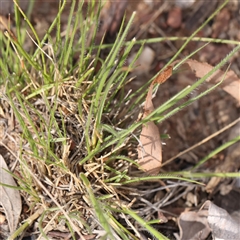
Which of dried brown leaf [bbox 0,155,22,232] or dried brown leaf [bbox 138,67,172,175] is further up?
dried brown leaf [bbox 138,67,172,175]

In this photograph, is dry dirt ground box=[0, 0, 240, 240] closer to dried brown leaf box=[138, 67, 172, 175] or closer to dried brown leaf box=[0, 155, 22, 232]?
dried brown leaf box=[138, 67, 172, 175]

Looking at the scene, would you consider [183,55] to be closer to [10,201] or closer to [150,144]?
[150,144]

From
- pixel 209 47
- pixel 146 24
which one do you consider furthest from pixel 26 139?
pixel 209 47

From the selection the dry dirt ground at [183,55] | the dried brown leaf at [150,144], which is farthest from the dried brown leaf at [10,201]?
the dry dirt ground at [183,55]

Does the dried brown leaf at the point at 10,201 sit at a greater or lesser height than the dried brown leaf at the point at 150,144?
lesser

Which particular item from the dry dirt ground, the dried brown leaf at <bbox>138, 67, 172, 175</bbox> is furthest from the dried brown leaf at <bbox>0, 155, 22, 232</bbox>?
the dry dirt ground

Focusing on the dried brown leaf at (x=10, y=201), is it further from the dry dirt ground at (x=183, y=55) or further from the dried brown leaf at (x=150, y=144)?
the dry dirt ground at (x=183, y=55)

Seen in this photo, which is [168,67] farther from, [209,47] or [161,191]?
[209,47]
